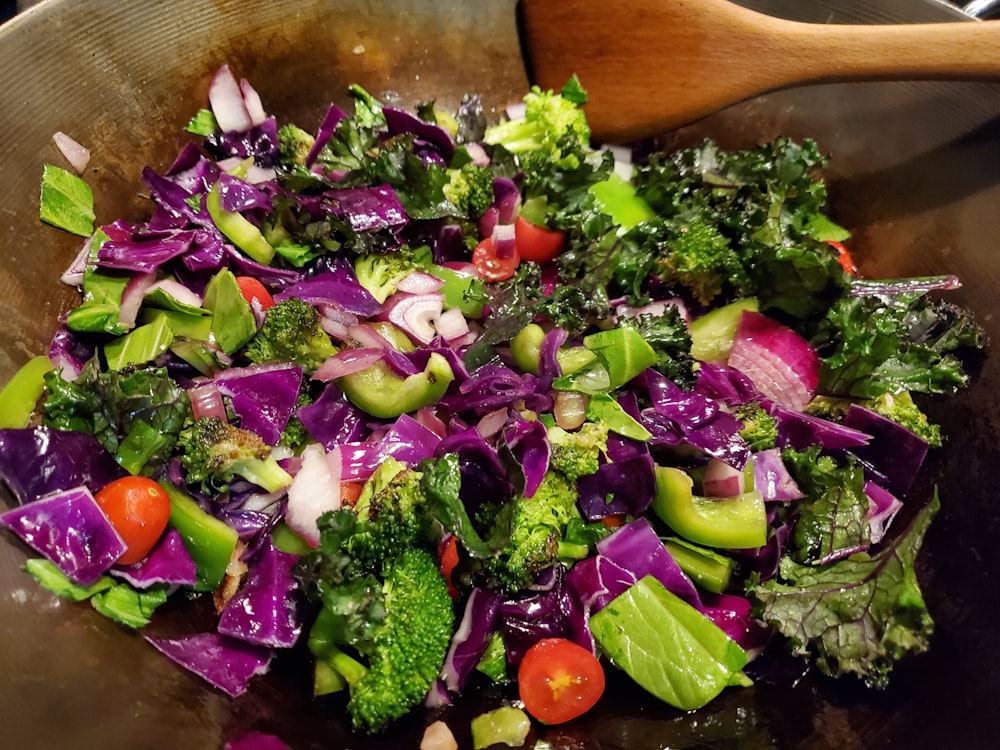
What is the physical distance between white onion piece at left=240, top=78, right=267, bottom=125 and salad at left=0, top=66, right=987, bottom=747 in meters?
0.02

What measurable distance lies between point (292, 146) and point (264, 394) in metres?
1.22

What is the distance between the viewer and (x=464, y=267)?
280 cm

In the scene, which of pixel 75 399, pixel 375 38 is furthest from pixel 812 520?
pixel 375 38

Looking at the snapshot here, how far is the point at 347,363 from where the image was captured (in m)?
2.28

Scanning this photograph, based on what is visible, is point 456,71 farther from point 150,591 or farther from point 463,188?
point 150,591

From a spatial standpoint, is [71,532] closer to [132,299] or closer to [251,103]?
[132,299]

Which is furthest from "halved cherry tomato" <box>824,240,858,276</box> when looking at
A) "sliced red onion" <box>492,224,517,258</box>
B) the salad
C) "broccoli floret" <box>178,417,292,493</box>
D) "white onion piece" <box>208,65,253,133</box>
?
"white onion piece" <box>208,65,253,133</box>

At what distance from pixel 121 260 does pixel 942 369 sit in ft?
9.92

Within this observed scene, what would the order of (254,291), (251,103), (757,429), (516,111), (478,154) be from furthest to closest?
1. (516,111)
2. (478,154)
3. (251,103)
4. (254,291)
5. (757,429)

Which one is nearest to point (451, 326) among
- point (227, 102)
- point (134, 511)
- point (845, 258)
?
point (134, 511)

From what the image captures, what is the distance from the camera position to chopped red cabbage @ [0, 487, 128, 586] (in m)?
1.81

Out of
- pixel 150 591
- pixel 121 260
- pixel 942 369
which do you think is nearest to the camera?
pixel 150 591

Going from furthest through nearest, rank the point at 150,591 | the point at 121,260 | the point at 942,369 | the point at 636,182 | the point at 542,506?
the point at 636,182 → the point at 942,369 → the point at 121,260 → the point at 542,506 → the point at 150,591

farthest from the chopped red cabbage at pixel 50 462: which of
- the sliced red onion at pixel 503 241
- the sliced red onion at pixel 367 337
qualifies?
the sliced red onion at pixel 503 241
